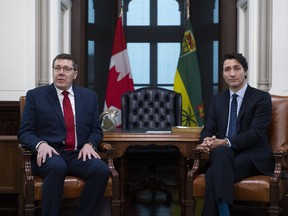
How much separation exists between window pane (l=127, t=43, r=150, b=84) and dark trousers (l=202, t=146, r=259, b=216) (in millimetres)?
4472

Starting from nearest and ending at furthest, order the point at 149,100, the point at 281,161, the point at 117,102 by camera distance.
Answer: the point at 281,161
the point at 149,100
the point at 117,102

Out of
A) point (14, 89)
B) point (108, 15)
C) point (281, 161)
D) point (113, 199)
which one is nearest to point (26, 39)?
point (14, 89)

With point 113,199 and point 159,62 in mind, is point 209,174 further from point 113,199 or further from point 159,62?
point 159,62

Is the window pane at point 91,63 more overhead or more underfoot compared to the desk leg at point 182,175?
more overhead

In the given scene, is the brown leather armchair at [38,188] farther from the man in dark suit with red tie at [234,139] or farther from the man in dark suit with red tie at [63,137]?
the man in dark suit with red tie at [234,139]

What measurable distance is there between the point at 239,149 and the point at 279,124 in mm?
415

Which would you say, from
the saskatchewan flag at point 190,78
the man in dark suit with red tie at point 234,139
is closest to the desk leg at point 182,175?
the man in dark suit with red tie at point 234,139

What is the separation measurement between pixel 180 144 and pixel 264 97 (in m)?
0.72

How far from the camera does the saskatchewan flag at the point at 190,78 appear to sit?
23.7ft

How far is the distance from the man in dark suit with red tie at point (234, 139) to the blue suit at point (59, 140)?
27.6 inches

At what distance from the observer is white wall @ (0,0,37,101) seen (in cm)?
593

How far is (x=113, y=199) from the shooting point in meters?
3.74

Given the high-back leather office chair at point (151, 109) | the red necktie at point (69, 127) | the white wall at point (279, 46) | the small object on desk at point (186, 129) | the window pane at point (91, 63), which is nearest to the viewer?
the red necktie at point (69, 127)

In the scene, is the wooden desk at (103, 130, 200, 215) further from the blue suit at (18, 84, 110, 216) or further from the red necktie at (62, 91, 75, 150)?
the red necktie at (62, 91, 75, 150)
